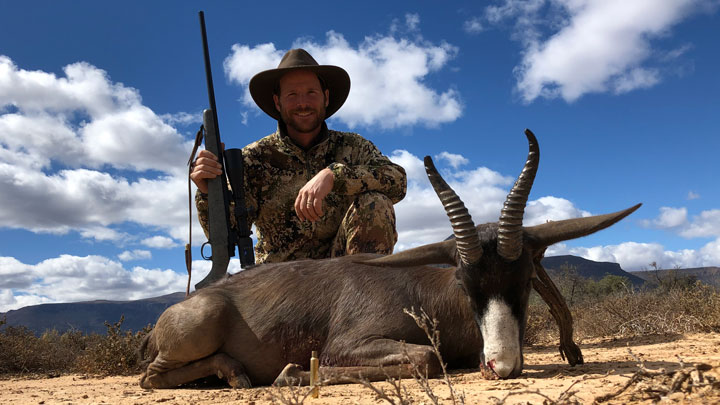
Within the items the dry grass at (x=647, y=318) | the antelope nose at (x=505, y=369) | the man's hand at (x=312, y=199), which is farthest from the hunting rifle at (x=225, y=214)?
the dry grass at (x=647, y=318)

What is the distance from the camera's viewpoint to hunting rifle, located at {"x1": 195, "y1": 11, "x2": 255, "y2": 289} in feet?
22.2

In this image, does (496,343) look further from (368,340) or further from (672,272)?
(672,272)

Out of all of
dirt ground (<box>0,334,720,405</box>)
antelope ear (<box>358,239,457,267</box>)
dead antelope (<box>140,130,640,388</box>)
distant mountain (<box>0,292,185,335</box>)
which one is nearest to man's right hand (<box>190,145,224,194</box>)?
dead antelope (<box>140,130,640,388</box>)

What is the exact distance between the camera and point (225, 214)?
695 cm

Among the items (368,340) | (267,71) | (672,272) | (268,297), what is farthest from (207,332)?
(672,272)

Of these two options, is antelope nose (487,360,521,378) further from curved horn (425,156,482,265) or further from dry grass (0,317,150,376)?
dry grass (0,317,150,376)

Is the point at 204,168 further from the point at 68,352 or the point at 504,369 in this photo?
the point at 68,352

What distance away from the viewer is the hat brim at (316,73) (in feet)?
26.6

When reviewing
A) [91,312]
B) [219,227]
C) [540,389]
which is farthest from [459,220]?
[91,312]

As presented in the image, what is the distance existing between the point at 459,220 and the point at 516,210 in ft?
1.43

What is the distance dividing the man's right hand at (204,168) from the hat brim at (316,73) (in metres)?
1.54

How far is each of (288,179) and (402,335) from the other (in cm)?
365

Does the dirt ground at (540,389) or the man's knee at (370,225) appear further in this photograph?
the man's knee at (370,225)

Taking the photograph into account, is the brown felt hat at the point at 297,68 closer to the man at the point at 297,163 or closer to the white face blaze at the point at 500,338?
the man at the point at 297,163
